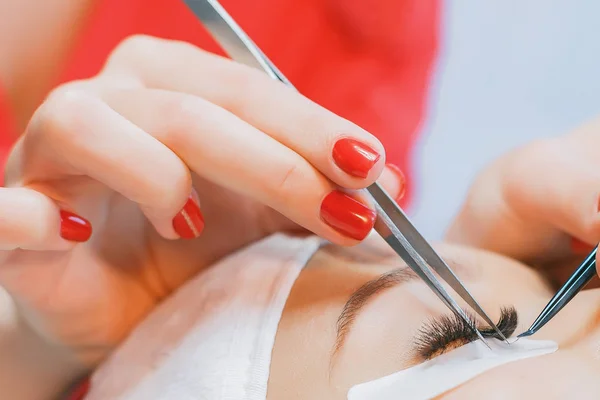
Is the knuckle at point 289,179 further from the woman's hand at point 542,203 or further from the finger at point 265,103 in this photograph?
the woman's hand at point 542,203

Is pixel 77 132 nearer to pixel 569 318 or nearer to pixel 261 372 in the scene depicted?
pixel 261 372

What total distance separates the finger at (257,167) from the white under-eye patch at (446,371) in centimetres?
11

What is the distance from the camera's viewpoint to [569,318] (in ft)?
1.68

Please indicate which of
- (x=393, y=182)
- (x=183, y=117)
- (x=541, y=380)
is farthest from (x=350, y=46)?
(x=541, y=380)

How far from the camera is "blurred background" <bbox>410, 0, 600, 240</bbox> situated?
3.52 feet

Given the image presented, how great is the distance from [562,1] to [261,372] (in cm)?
102

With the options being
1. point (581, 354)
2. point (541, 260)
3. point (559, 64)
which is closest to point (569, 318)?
point (581, 354)

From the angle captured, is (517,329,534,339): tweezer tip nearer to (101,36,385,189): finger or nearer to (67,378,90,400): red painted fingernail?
(101,36,385,189): finger

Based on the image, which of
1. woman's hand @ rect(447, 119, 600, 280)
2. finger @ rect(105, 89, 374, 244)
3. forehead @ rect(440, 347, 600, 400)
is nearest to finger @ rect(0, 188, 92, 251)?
finger @ rect(105, 89, 374, 244)

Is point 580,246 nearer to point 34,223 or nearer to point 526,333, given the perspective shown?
point 526,333

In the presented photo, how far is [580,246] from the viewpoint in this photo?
65cm

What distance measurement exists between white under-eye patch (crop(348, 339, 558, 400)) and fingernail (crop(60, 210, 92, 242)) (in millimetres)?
259

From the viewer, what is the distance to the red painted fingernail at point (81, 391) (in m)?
0.61

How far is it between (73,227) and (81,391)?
0.21 metres
